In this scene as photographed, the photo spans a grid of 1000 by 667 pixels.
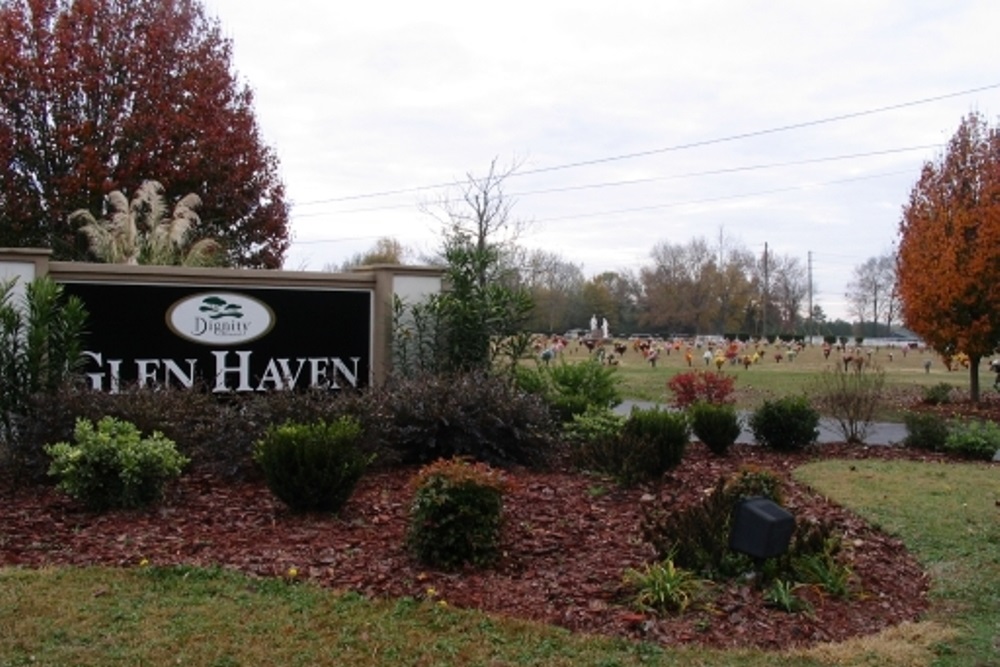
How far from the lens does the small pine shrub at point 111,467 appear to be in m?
6.91

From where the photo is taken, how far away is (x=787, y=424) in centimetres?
1135

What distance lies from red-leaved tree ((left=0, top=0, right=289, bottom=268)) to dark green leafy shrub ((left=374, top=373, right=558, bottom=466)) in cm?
894

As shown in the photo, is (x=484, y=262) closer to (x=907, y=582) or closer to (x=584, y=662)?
(x=907, y=582)

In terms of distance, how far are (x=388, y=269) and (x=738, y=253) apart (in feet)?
254

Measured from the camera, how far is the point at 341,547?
6.20 metres

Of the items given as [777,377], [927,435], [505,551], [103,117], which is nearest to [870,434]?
[927,435]

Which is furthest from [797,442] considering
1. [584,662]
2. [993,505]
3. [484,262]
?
[584,662]

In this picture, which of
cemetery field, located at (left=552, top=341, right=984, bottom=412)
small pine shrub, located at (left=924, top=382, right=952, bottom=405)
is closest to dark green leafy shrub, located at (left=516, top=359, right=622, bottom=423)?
cemetery field, located at (left=552, top=341, right=984, bottom=412)

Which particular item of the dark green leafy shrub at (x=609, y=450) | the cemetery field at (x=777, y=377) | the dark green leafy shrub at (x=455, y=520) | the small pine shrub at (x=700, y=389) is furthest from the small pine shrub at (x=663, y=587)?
the cemetery field at (x=777, y=377)

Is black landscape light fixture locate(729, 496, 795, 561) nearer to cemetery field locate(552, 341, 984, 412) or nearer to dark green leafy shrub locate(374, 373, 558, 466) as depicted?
dark green leafy shrub locate(374, 373, 558, 466)

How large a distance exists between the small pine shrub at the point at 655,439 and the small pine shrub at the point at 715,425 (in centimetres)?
169

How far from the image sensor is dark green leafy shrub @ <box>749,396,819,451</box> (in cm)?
1135

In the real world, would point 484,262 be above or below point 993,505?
above

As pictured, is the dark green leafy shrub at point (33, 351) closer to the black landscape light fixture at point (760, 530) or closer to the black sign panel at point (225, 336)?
the black sign panel at point (225, 336)
